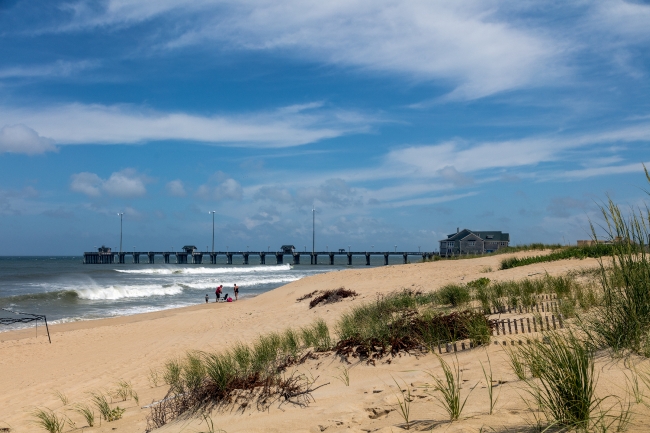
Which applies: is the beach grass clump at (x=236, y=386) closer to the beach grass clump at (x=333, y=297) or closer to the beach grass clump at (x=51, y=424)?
the beach grass clump at (x=51, y=424)

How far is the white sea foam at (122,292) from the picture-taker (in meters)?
36.1

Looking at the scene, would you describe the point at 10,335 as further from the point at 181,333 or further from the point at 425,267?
the point at 425,267

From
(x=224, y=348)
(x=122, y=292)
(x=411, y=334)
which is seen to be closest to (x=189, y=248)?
(x=122, y=292)

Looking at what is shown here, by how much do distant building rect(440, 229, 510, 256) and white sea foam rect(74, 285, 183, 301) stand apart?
45073mm

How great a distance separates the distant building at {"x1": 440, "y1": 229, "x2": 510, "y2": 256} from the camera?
75.4 m

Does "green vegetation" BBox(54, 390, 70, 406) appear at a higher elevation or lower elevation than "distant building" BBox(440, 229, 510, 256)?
lower

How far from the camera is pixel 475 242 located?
76.2m

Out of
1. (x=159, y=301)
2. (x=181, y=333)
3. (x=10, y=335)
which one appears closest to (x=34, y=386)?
(x=181, y=333)

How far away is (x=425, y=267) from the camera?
30938 millimetres

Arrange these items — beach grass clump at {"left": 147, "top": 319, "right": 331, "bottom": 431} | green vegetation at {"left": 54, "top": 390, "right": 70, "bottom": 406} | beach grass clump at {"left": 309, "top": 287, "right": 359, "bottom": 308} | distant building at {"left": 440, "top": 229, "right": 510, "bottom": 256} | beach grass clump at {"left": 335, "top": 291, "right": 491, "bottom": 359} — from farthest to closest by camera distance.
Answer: distant building at {"left": 440, "top": 229, "right": 510, "bottom": 256}
beach grass clump at {"left": 309, "top": 287, "right": 359, "bottom": 308}
green vegetation at {"left": 54, "top": 390, "right": 70, "bottom": 406}
beach grass clump at {"left": 335, "top": 291, "right": 491, "bottom": 359}
beach grass clump at {"left": 147, "top": 319, "right": 331, "bottom": 431}

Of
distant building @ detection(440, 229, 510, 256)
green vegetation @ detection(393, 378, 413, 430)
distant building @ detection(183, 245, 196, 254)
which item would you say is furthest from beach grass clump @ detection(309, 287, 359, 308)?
distant building @ detection(183, 245, 196, 254)

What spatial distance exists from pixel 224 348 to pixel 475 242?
68366 mm

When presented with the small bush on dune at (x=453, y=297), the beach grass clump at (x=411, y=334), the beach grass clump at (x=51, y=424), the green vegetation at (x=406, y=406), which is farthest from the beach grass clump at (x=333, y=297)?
the green vegetation at (x=406, y=406)

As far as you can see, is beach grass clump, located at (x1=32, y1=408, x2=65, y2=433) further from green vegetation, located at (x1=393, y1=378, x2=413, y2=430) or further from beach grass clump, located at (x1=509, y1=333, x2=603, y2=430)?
beach grass clump, located at (x1=509, y1=333, x2=603, y2=430)
